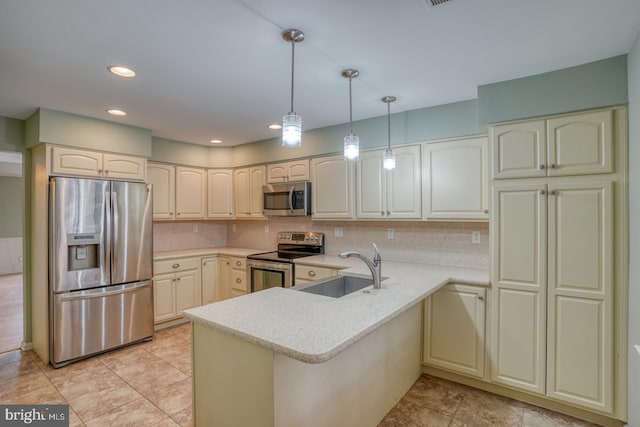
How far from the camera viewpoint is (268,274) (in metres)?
3.75

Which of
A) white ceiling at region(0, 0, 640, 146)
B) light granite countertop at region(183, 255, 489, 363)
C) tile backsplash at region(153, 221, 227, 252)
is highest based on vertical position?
white ceiling at region(0, 0, 640, 146)

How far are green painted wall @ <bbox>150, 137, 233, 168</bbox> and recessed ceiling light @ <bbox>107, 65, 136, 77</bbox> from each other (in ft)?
6.25

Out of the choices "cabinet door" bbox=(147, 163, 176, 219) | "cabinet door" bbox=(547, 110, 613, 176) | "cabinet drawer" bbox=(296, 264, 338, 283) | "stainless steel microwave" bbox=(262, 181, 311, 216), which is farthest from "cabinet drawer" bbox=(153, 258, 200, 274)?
"cabinet door" bbox=(547, 110, 613, 176)

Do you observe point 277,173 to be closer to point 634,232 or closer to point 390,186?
point 390,186

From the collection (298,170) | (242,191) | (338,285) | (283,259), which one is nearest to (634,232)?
(338,285)

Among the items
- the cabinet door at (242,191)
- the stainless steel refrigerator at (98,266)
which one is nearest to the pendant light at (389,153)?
the cabinet door at (242,191)

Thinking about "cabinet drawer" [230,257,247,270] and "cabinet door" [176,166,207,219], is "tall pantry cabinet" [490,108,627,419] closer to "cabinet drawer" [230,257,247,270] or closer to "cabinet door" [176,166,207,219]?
"cabinet drawer" [230,257,247,270]

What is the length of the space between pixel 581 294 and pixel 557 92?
138 centimetres

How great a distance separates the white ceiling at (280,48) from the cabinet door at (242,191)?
1645mm

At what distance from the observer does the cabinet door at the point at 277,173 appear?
4.10 meters

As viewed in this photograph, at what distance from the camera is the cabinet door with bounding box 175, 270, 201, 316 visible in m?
4.03

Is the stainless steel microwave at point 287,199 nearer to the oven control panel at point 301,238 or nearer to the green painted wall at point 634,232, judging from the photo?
the oven control panel at point 301,238

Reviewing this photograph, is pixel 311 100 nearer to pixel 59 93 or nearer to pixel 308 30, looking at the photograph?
pixel 308 30

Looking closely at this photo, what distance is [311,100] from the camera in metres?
2.84
